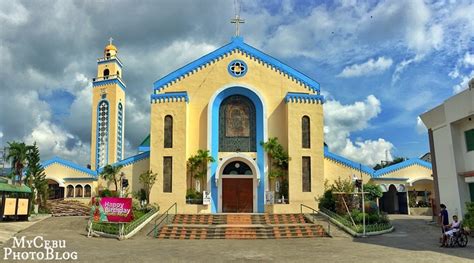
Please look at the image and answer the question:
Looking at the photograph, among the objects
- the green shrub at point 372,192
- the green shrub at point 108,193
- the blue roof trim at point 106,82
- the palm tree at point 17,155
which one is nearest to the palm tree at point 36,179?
the palm tree at point 17,155

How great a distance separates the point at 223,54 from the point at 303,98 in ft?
21.1

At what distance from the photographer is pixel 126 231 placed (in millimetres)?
19812

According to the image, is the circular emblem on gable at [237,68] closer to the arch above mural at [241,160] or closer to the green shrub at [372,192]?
the arch above mural at [241,160]

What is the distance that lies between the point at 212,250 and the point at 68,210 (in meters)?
18.6

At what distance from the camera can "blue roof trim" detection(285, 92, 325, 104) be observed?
2833 cm

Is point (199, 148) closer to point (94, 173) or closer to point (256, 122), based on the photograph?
point (256, 122)

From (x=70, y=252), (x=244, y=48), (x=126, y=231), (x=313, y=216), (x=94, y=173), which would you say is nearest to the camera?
(x=70, y=252)

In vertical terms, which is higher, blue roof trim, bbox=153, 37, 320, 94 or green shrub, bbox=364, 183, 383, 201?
blue roof trim, bbox=153, 37, 320, 94

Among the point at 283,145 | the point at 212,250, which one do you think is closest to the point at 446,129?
the point at 283,145

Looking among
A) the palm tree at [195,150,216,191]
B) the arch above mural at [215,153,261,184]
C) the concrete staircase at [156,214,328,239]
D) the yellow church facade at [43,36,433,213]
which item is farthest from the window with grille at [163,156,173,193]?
the concrete staircase at [156,214,328,239]

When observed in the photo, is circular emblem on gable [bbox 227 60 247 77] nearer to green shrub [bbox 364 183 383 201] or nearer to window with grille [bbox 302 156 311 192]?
window with grille [bbox 302 156 311 192]

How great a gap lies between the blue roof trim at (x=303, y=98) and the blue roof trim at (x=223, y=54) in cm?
81

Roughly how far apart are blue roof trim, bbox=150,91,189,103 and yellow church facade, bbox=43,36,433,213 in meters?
0.07

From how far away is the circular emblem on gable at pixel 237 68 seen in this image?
29.3 m
